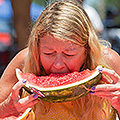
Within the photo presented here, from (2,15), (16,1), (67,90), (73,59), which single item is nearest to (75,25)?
(73,59)

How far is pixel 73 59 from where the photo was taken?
2221 mm

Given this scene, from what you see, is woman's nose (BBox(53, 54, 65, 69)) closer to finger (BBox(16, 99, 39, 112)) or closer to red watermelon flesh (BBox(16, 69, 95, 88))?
red watermelon flesh (BBox(16, 69, 95, 88))

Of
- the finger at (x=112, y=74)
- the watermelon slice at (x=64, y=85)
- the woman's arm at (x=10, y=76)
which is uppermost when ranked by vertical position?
the finger at (x=112, y=74)

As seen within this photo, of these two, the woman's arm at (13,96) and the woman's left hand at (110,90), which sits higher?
the woman's left hand at (110,90)

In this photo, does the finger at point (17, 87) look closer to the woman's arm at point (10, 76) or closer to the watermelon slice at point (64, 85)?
the watermelon slice at point (64, 85)

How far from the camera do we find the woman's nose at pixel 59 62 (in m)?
2.17

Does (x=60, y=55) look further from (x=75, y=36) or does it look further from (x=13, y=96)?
(x=13, y=96)

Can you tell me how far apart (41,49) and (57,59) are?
0.19 m

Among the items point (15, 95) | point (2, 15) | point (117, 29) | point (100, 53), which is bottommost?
point (117, 29)

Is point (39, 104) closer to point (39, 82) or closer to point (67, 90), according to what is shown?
point (39, 82)

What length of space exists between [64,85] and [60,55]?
268mm

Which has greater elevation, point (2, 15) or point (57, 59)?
point (57, 59)

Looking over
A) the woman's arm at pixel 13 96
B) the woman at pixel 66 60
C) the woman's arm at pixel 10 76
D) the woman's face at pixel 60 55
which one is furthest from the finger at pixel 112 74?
the woman's arm at pixel 10 76

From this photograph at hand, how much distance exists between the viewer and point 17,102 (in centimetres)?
213
